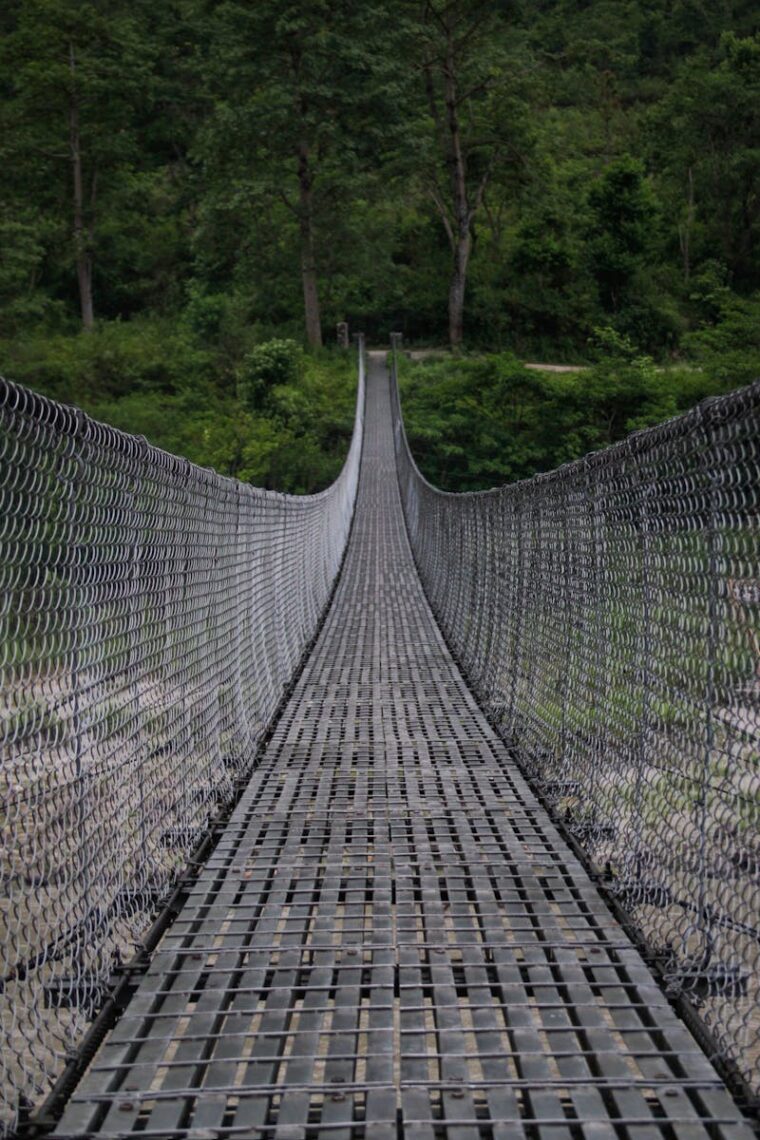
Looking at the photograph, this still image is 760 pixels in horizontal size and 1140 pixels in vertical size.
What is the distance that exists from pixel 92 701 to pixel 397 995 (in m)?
0.77

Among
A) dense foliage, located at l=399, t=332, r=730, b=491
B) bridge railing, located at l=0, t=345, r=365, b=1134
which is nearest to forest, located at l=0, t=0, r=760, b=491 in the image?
dense foliage, located at l=399, t=332, r=730, b=491

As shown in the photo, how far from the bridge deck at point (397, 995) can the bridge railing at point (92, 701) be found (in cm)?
13

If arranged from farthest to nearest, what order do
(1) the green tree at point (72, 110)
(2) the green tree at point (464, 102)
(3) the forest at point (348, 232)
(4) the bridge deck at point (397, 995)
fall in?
(1) the green tree at point (72, 110) → (2) the green tree at point (464, 102) → (3) the forest at point (348, 232) → (4) the bridge deck at point (397, 995)

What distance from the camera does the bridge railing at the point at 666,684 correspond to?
190 centimetres

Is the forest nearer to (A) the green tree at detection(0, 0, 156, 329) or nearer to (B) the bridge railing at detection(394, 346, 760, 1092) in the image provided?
(A) the green tree at detection(0, 0, 156, 329)

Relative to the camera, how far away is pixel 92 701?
214 cm

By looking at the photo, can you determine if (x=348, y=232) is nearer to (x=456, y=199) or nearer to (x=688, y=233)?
(x=456, y=199)

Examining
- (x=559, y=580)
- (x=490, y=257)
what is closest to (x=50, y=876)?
(x=559, y=580)

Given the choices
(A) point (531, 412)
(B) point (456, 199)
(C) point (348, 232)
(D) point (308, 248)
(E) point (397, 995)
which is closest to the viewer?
(E) point (397, 995)

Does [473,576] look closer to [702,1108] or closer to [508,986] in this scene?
[508,986]

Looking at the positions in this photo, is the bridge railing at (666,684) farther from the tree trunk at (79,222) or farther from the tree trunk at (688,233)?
the tree trunk at (688,233)

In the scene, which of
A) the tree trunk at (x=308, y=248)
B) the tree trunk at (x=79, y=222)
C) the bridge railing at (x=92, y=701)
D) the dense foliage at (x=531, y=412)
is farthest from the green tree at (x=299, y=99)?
the bridge railing at (x=92, y=701)

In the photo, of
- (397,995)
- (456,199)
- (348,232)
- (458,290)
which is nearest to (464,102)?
(456,199)

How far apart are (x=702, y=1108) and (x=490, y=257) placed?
29407 mm
